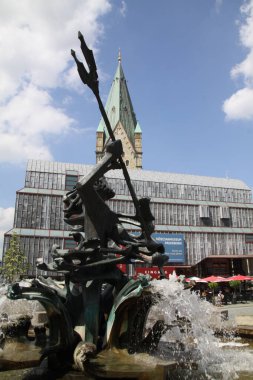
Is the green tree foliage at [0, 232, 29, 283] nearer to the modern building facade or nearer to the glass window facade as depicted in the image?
the modern building facade

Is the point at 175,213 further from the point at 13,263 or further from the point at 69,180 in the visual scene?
the point at 13,263

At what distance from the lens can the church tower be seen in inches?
3780

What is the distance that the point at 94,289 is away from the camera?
6.86 m

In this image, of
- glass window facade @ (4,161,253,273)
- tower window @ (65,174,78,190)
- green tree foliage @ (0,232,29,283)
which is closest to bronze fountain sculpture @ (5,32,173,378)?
green tree foliage @ (0,232,29,283)

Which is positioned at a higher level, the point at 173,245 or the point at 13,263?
the point at 173,245

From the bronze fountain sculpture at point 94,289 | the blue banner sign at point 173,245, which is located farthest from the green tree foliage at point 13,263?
the bronze fountain sculpture at point 94,289

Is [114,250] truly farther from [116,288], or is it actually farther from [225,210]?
[225,210]

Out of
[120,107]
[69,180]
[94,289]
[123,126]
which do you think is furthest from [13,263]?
[120,107]

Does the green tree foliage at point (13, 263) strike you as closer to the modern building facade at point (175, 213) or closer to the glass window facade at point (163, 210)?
the modern building facade at point (175, 213)

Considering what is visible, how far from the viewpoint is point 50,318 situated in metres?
6.56

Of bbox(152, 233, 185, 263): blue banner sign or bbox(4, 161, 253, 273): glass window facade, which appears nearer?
bbox(4, 161, 253, 273): glass window facade

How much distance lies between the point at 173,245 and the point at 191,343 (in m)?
48.5

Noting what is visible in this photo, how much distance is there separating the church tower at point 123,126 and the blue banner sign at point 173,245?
127 feet

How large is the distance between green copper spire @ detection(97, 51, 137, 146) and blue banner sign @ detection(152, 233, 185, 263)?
46.5m
